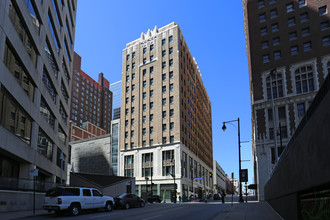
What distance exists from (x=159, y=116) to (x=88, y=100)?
8261 centimetres

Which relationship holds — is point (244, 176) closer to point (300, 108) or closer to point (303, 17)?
point (300, 108)

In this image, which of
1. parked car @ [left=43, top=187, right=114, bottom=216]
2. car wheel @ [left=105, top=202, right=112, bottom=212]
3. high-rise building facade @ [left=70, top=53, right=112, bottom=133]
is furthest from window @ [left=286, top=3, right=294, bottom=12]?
high-rise building facade @ [left=70, top=53, right=112, bottom=133]

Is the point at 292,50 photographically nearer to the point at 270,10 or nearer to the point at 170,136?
the point at 270,10

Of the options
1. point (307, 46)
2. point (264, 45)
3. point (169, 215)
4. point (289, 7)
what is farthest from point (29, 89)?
point (289, 7)

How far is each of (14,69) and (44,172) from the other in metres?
14.3

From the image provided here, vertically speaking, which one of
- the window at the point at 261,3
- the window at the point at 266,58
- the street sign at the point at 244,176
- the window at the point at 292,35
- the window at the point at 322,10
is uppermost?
the window at the point at 261,3

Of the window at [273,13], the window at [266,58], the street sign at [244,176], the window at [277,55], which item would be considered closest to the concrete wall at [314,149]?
the street sign at [244,176]

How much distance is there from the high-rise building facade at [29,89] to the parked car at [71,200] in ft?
7.12

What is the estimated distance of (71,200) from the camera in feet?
59.0

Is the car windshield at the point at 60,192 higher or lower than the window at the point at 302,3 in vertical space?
lower

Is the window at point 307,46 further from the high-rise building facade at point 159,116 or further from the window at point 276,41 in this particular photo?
the high-rise building facade at point 159,116

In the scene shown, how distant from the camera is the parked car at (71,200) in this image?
56.9ft

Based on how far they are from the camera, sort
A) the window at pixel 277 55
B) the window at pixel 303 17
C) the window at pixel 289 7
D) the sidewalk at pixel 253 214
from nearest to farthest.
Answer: the sidewalk at pixel 253 214
the window at pixel 303 17
the window at pixel 277 55
the window at pixel 289 7

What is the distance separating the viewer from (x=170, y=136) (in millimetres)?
65000
